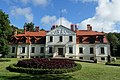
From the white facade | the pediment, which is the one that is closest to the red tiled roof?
the white facade

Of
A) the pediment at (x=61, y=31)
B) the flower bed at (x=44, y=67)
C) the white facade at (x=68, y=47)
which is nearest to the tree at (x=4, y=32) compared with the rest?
the white facade at (x=68, y=47)

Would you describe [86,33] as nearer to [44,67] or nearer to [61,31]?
[61,31]

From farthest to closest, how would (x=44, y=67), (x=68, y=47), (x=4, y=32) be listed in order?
(x=68, y=47)
(x=4, y=32)
(x=44, y=67)

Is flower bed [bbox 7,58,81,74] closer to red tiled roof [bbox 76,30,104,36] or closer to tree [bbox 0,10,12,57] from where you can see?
tree [bbox 0,10,12,57]

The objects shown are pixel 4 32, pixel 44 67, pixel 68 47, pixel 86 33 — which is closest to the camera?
pixel 44 67

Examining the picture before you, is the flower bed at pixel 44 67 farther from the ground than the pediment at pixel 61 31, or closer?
closer

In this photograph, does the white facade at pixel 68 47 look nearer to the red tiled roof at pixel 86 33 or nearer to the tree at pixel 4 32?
the red tiled roof at pixel 86 33

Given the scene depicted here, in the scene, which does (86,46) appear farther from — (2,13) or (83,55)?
(2,13)

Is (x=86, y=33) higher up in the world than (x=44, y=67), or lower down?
higher up

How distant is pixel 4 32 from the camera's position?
123 ft

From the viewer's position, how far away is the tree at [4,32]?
Answer: 36.8 meters

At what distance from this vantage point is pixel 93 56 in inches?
1839

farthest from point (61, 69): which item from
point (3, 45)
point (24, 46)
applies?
point (24, 46)

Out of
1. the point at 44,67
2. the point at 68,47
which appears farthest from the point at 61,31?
the point at 44,67
